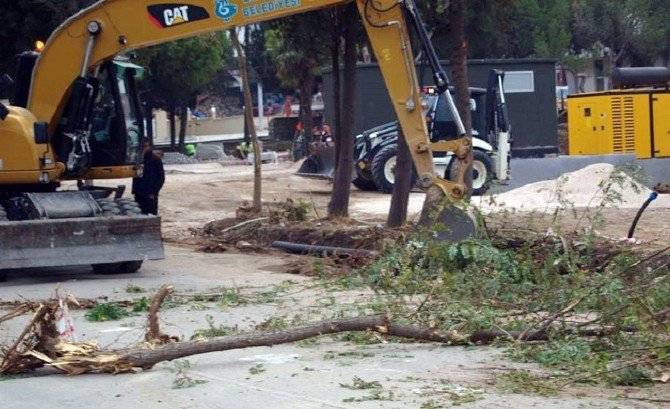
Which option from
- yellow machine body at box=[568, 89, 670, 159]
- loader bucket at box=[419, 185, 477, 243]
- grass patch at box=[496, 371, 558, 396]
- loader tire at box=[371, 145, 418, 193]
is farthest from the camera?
yellow machine body at box=[568, 89, 670, 159]

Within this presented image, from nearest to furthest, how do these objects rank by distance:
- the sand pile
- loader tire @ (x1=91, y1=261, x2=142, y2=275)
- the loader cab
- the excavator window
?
loader tire @ (x1=91, y1=261, x2=142, y2=275), the excavator window, the sand pile, the loader cab

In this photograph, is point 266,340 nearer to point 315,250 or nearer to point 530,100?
point 315,250

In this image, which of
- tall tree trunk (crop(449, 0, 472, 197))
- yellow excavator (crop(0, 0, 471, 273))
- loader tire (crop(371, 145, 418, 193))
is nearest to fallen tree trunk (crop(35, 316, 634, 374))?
yellow excavator (crop(0, 0, 471, 273))

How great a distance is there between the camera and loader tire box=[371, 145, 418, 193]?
29078 mm

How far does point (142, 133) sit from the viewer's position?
17250 millimetres

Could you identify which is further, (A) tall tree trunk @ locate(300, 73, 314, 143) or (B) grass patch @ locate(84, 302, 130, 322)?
(A) tall tree trunk @ locate(300, 73, 314, 143)

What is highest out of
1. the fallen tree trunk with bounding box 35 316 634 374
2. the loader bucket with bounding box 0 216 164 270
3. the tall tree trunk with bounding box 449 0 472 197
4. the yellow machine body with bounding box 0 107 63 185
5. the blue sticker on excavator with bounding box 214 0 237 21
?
the blue sticker on excavator with bounding box 214 0 237 21

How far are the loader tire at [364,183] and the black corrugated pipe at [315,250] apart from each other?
12041mm

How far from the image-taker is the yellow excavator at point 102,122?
14.7 meters

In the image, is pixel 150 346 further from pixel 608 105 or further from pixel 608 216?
pixel 608 105

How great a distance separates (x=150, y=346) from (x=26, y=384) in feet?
3.34

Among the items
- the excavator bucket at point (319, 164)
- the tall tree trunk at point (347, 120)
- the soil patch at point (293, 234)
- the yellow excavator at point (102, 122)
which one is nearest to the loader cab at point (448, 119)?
the excavator bucket at point (319, 164)

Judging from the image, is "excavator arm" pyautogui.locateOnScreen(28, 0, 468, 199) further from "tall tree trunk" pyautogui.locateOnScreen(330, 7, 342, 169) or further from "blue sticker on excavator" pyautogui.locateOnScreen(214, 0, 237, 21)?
"tall tree trunk" pyautogui.locateOnScreen(330, 7, 342, 169)

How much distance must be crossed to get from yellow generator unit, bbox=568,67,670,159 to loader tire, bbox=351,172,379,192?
5.54m
